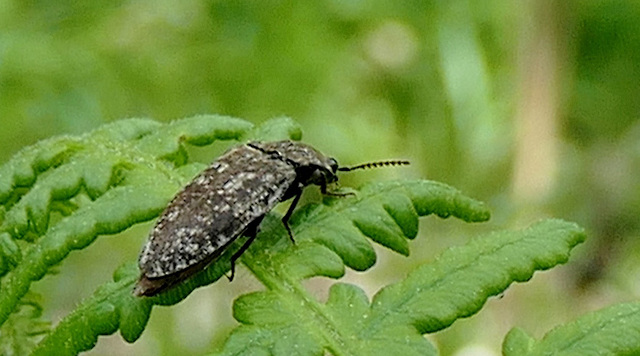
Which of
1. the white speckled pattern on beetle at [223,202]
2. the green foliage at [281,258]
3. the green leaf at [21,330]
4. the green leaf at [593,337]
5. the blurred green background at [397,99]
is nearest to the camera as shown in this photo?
the green leaf at [593,337]

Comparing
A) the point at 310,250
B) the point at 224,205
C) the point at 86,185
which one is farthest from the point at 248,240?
the point at 86,185

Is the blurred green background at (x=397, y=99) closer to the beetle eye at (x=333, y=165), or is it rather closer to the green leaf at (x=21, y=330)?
the beetle eye at (x=333, y=165)

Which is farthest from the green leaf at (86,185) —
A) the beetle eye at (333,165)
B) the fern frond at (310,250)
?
the beetle eye at (333,165)

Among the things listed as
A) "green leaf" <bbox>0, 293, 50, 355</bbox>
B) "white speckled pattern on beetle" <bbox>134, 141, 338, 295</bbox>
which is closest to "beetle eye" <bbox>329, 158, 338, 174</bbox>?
"white speckled pattern on beetle" <bbox>134, 141, 338, 295</bbox>

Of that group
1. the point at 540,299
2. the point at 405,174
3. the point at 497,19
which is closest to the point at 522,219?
the point at 540,299

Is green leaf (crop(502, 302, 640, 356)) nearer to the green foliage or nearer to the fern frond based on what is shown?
the green foliage

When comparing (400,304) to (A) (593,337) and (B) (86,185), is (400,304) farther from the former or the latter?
(B) (86,185)
